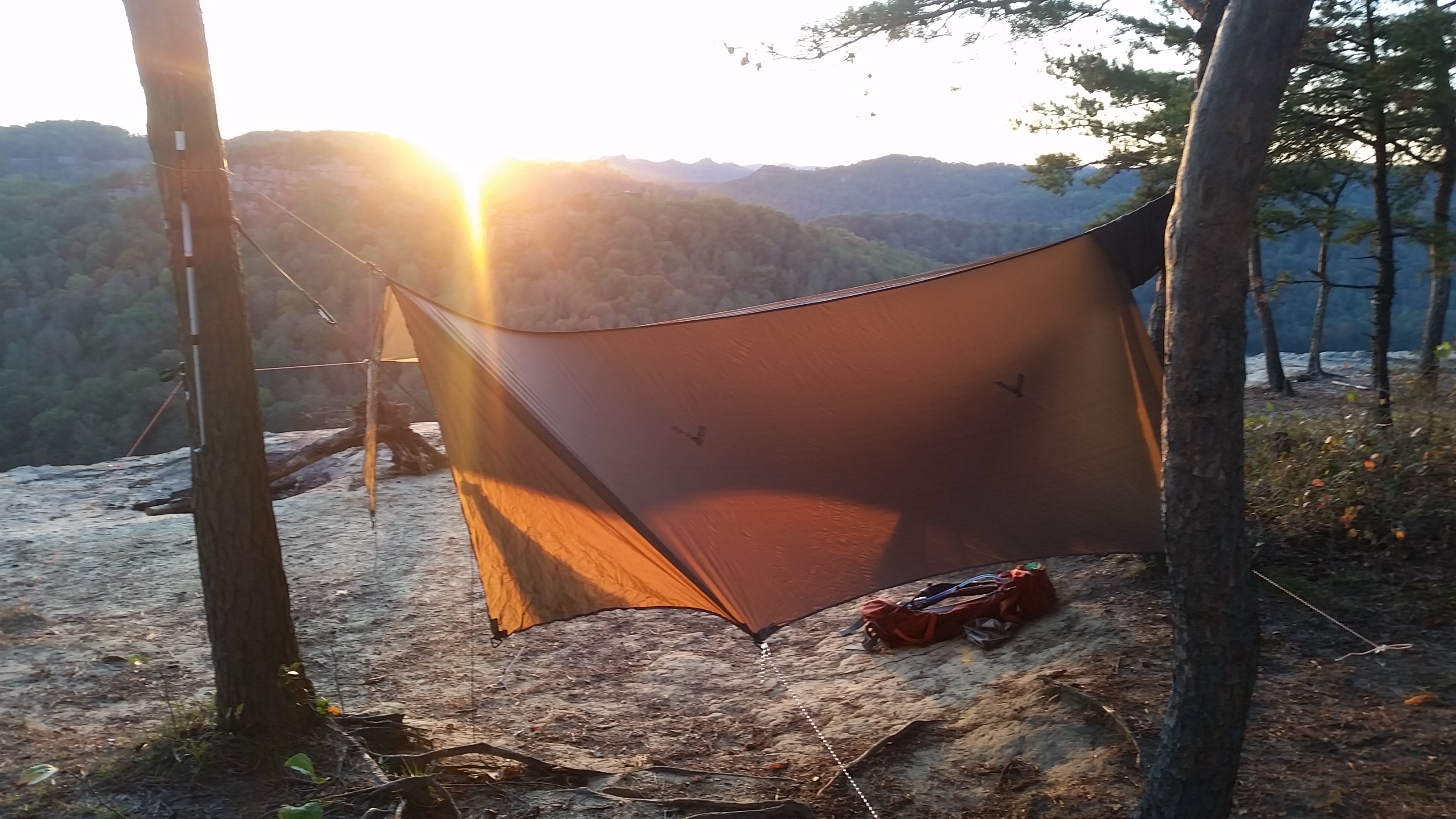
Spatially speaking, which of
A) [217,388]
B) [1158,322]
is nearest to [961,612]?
[1158,322]

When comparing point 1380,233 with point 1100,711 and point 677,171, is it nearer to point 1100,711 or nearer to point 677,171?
point 1100,711

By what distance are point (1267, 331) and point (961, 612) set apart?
891 centimetres

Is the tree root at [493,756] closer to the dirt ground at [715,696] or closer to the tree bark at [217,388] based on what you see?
the dirt ground at [715,696]

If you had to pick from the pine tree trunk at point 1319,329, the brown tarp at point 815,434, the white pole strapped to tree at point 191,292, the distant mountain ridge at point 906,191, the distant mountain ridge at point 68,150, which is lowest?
the pine tree trunk at point 1319,329

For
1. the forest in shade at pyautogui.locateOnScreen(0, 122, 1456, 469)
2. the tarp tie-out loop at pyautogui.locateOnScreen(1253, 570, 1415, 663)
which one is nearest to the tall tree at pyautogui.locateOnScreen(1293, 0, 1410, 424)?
the forest in shade at pyautogui.locateOnScreen(0, 122, 1456, 469)

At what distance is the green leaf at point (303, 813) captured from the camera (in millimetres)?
1912

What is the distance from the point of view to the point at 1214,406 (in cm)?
176

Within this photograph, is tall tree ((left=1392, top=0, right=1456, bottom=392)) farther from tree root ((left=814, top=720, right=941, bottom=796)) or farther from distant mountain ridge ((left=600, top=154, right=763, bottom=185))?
distant mountain ridge ((left=600, top=154, right=763, bottom=185))

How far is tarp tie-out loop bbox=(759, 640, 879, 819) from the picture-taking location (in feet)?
8.50

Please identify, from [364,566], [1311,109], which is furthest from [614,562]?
[1311,109]

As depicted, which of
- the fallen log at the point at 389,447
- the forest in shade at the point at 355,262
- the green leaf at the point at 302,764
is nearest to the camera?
the green leaf at the point at 302,764

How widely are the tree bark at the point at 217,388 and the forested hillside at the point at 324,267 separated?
12538mm

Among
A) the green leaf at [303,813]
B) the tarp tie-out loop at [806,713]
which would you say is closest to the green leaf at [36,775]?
the green leaf at [303,813]

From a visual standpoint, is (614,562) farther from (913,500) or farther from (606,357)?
(913,500)
